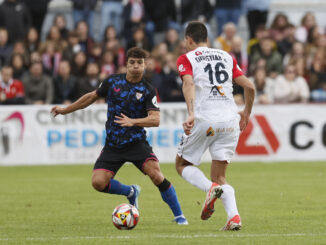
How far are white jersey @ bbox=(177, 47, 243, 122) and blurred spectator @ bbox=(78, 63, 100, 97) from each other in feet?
37.7

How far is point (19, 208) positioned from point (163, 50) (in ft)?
33.8

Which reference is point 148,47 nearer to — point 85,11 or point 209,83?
point 85,11

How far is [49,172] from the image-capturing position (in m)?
17.5

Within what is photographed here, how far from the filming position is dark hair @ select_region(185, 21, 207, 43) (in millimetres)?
8859

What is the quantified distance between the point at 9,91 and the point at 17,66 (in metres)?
1.14

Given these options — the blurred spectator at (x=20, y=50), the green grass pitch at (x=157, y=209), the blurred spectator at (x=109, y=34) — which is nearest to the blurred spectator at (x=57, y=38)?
the blurred spectator at (x=20, y=50)

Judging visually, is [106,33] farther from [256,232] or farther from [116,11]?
[256,232]

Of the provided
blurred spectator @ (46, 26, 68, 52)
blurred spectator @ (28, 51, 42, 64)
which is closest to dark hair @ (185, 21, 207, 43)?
blurred spectator @ (28, 51, 42, 64)

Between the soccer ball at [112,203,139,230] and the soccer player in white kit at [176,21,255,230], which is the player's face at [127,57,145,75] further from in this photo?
the soccer ball at [112,203,139,230]

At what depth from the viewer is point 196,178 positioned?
907 cm

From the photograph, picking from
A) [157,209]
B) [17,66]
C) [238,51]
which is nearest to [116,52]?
[17,66]

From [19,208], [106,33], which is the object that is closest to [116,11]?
[106,33]

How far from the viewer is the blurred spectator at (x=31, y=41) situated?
21.8 meters

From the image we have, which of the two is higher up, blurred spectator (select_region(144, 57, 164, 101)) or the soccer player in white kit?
the soccer player in white kit
